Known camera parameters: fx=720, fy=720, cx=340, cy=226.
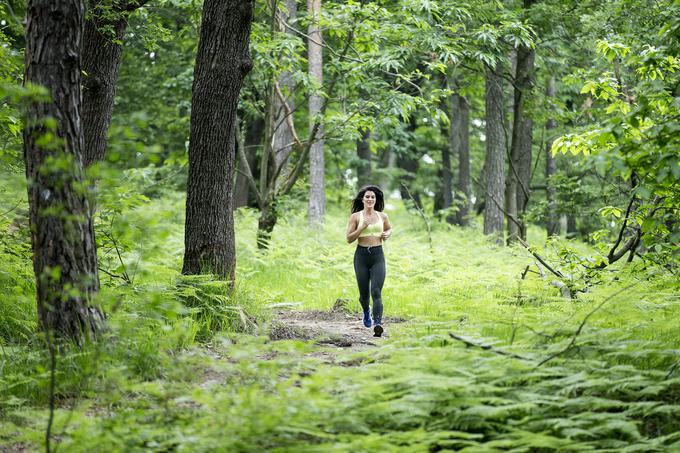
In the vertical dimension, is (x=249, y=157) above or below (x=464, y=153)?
below

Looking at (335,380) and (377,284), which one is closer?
(335,380)

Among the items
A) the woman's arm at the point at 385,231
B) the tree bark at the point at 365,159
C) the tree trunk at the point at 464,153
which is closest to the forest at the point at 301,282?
the woman's arm at the point at 385,231

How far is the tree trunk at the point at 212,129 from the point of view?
8711 millimetres

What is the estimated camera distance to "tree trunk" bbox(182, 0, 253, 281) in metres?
8.71

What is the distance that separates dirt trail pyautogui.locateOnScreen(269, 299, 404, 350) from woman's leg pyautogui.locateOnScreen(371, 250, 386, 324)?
0.27 metres

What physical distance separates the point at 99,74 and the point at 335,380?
21.0ft

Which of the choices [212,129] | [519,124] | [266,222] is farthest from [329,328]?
[519,124]

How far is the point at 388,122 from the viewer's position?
1424 centimetres

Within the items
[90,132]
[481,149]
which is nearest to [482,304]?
[90,132]

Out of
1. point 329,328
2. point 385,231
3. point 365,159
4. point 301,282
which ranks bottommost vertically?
point 329,328

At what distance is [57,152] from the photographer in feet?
18.9

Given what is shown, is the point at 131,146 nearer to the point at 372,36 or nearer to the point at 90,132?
the point at 90,132

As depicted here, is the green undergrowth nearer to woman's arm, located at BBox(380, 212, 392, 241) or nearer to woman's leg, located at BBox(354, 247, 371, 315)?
woman's leg, located at BBox(354, 247, 371, 315)

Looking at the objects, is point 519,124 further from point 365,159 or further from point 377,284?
point 365,159
